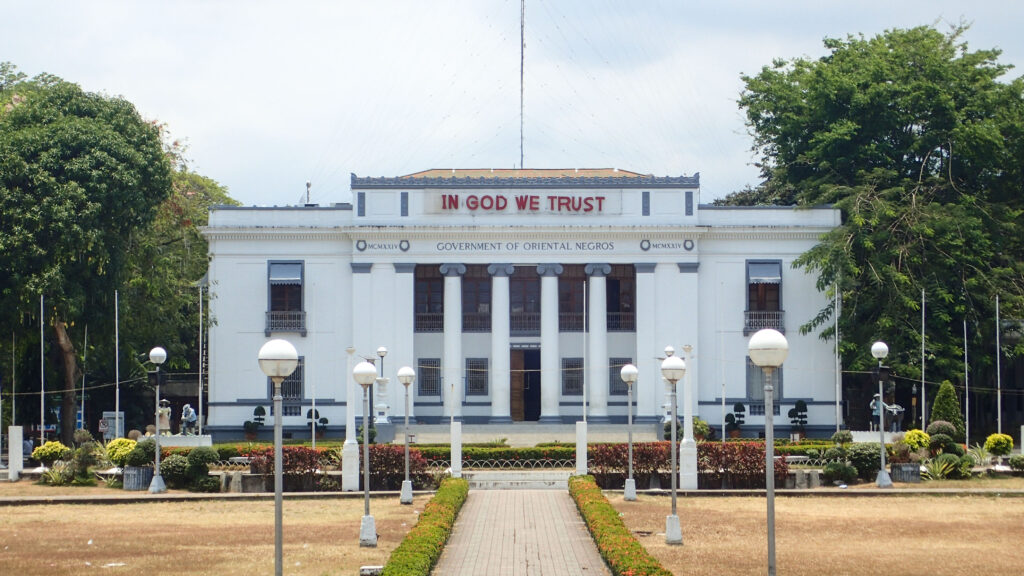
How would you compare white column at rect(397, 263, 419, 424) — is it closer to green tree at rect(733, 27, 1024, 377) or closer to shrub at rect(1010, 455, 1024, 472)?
green tree at rect(733, 27, 1024, 377)

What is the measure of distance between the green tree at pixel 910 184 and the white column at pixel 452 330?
46.4ft

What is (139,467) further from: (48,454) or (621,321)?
(621,321)

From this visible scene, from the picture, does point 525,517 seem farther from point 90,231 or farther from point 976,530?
point 90,231

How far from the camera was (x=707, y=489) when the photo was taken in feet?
117

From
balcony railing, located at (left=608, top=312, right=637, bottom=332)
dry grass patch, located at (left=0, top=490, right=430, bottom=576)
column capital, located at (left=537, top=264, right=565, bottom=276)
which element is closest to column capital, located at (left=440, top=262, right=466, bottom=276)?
column capital, located at (left=537, top=264, right=565, bottom=276)

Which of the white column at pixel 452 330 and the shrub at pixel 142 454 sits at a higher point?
the white column at pixel 452 330

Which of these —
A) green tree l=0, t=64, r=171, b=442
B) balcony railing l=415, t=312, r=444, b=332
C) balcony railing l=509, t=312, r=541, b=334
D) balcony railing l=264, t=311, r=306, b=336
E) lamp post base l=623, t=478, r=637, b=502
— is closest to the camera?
lamp post base l=623, t=478, r=637, b=502

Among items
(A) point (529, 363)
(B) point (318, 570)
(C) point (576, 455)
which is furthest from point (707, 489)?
(A) point (529, 363)

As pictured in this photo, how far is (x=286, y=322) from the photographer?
5488 cm

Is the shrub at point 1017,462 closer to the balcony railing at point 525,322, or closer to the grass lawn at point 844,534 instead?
the grass lawn at point 844,534

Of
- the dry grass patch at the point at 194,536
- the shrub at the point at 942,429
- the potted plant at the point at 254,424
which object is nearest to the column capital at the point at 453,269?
the potted plant at the point at 254,424

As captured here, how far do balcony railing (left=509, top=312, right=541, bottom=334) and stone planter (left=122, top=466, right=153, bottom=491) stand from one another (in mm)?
21927

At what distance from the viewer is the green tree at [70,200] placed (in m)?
45.3

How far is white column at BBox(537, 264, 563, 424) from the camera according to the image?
54.2 metres
